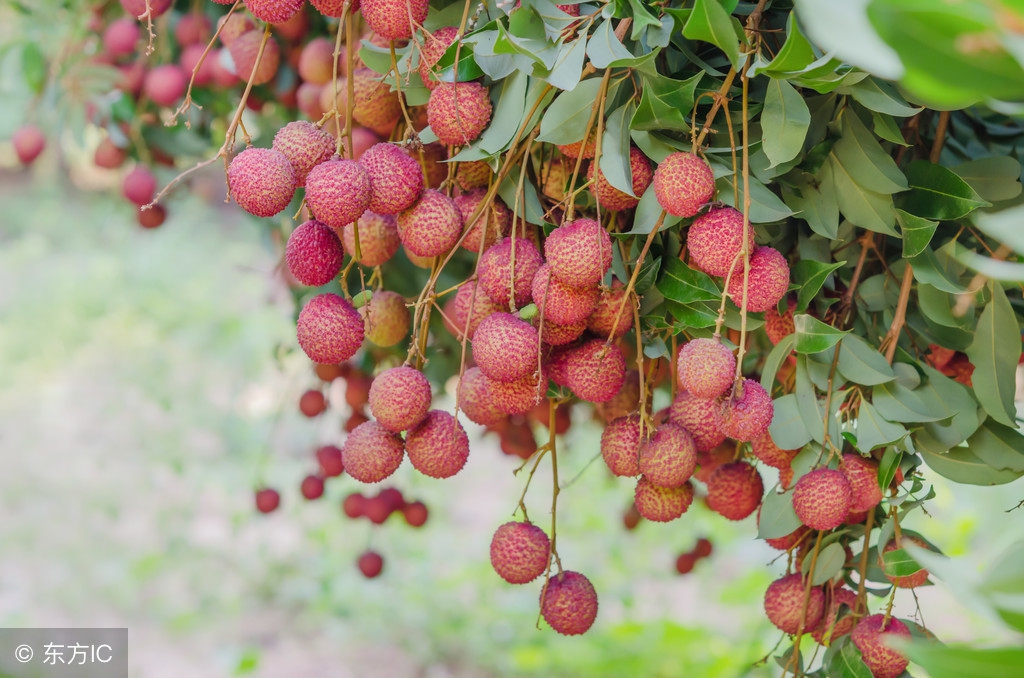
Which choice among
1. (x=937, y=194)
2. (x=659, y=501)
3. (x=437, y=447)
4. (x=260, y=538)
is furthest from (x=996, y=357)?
(x=260, y=538)

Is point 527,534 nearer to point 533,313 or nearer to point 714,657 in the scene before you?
point 533,313

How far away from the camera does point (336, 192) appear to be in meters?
0.43

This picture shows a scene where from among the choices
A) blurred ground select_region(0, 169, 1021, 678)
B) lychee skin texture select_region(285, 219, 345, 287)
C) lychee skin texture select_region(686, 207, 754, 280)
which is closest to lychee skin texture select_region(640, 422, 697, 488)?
lychee skin texture select_region(686, 207, 754, 280)

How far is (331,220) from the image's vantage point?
434 mm

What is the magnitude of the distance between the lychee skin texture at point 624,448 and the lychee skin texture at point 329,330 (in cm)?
17

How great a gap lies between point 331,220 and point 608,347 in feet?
0.55

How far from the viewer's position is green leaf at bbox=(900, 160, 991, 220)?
463 mm

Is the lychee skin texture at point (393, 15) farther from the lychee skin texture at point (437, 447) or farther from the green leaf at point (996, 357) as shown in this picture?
the green leaf at point (996, 357)

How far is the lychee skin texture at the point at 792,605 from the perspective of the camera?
0.55 m

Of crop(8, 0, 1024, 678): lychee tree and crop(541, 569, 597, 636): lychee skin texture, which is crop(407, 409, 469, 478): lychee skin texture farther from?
crop(541, 569, 597, 636): lychee skin texture

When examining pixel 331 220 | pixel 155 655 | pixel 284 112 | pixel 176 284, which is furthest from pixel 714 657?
pixel 176 284

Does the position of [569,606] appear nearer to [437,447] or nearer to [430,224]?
[437,447]

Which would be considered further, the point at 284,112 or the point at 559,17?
the point at 284,112

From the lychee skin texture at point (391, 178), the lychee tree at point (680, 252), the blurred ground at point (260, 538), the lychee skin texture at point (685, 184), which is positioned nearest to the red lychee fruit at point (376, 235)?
the lychee tree at point (680, 252)
